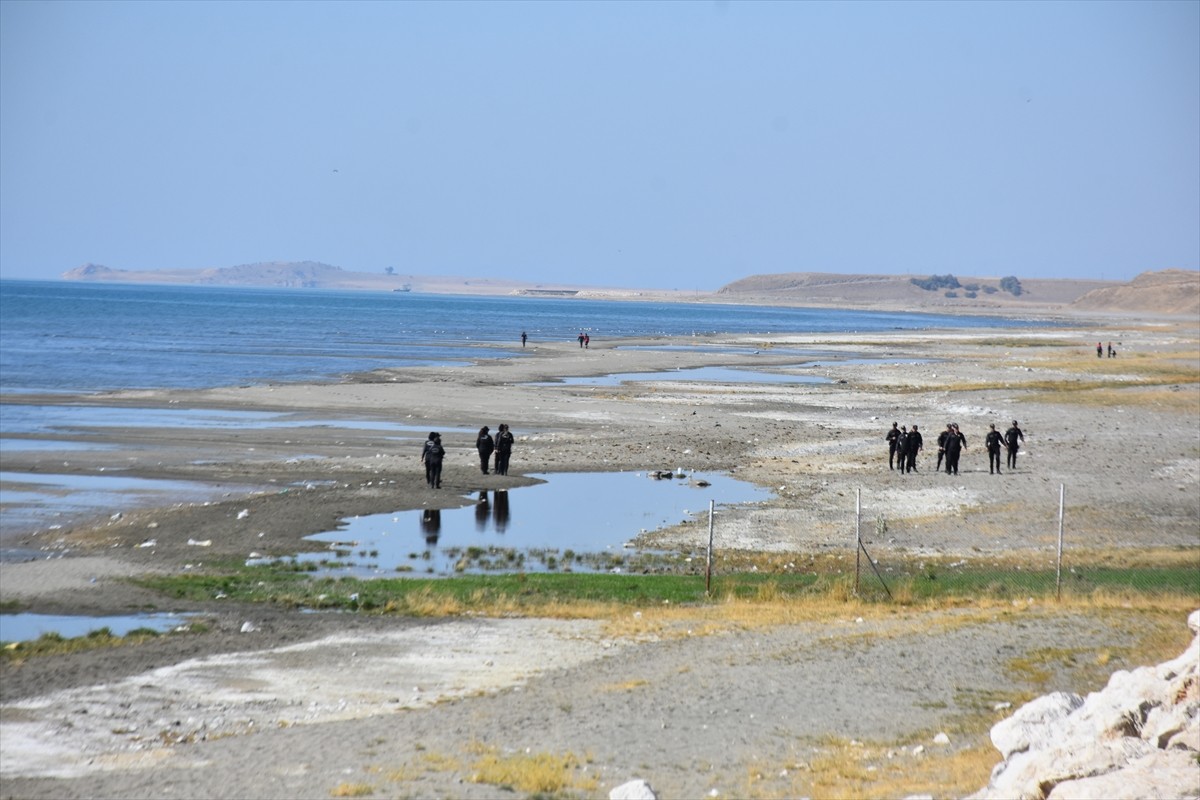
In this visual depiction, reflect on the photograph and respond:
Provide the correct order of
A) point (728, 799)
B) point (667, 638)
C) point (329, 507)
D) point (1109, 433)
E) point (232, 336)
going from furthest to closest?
1. point (232, 336)
2. point (1109, 433)
3. point (329, 507)
4. point (667, 638)
5. point (728, 799)

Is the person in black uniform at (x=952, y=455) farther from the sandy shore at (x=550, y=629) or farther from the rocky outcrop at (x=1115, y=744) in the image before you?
the rocky outcrop at (x=1115, y=744)

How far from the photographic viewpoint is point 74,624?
19844mm

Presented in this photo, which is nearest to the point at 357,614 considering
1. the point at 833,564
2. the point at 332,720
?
the point at 332,720

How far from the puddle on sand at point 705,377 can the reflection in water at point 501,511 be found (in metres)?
33.4

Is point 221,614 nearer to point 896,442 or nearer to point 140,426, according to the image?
point 896,442

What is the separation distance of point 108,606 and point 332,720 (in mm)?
7143

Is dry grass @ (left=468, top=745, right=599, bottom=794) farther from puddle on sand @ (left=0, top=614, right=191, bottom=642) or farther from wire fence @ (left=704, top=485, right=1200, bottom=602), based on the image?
wire fence @ (left=704, top=485, right=1200, bottom=602)

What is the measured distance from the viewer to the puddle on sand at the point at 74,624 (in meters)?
19.3

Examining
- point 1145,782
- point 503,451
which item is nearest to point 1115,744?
point 1145,782

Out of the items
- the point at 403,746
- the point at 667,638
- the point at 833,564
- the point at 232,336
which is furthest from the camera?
the point at 232,336

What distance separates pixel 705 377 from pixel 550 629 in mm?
53361

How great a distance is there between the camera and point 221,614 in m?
20.4

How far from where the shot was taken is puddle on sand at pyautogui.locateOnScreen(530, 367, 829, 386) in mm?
68688

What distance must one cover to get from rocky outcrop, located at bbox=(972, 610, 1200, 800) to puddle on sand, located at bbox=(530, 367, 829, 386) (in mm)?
56179
